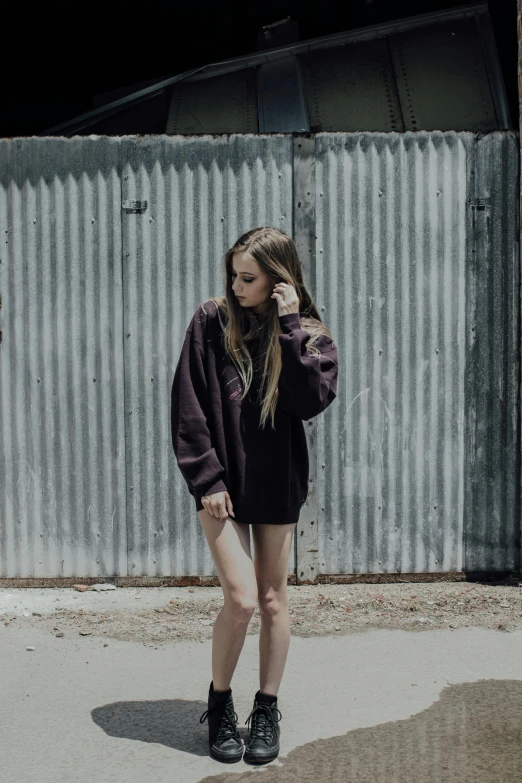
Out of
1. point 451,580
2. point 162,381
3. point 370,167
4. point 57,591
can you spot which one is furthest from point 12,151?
point 451,580

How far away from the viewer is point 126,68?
323 inches

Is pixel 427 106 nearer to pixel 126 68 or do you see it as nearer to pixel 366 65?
pixel 366 65

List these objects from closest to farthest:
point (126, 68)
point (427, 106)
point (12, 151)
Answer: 1. point (12, 151)
2. point (427, 106)
3. point (126, 68)

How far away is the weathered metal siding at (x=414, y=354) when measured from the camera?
5.46 meters

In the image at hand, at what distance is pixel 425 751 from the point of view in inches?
132

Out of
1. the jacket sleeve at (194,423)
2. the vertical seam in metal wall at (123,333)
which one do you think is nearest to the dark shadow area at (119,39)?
the vertical seam in metal wall at (123,333)

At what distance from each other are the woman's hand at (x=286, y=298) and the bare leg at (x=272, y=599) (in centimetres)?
84

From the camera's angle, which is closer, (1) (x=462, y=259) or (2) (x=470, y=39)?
(1) (x=462, y=259)

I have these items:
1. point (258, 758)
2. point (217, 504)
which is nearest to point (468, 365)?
point (217, 504)

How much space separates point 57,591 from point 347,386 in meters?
2.28

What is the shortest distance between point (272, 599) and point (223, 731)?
536 mm

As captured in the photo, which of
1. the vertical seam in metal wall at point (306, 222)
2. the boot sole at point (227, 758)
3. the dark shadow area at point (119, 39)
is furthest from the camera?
the dark shadow area at point (119, 39)

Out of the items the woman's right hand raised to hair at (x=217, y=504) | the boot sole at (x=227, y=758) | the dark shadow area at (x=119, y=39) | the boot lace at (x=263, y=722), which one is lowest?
the boot sole at (x=227, y=758)

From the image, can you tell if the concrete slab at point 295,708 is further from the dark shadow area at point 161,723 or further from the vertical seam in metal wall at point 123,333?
the vertical seam in metal wall at point 123,333
